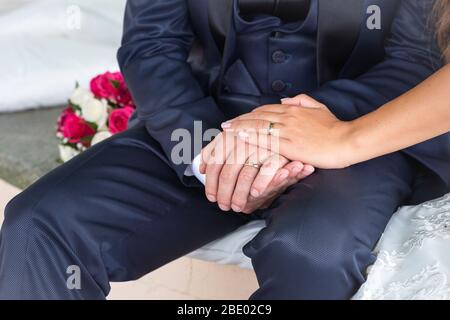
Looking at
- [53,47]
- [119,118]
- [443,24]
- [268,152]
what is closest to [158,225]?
[268,152]

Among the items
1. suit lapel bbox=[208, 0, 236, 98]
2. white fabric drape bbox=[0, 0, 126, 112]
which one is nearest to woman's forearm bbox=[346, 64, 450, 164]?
suit lapel bbox=[208, 0, 236, 98]

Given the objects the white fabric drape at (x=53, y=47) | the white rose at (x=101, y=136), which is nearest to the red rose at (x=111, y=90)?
the white rose at (x=101, y=136)

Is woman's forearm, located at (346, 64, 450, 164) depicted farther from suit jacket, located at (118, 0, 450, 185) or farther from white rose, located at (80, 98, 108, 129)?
white rose, located at (80, 98, 108, 129)

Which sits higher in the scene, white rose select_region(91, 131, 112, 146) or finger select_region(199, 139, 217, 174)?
finger select_region(199, 139, 217, 174)

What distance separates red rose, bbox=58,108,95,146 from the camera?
6.20 ft

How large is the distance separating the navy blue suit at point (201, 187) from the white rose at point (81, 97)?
53cm

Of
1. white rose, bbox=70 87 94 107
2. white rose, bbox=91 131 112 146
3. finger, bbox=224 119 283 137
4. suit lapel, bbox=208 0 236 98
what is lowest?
white rose, bbox=91 131 112 146

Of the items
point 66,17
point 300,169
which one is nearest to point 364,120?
point 300,169

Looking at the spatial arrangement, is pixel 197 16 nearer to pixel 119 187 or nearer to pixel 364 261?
pixel 119 187

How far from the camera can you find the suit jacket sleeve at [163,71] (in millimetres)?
1277

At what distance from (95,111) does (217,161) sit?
2.65 feet

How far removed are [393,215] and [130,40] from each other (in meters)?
0.61

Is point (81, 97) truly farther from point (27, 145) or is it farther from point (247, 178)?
point (247, 178)

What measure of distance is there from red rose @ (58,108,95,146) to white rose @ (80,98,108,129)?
0.02 meters
